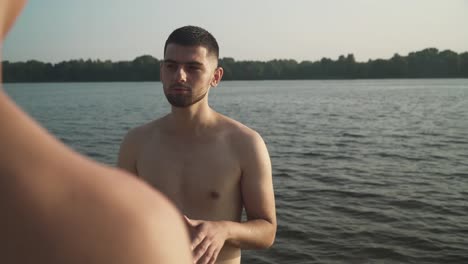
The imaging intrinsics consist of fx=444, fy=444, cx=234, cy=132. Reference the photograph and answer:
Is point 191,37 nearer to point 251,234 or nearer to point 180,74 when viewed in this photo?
point 180,74

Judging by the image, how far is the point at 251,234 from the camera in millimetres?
3057

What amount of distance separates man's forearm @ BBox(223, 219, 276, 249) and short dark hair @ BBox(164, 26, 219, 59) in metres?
1.40

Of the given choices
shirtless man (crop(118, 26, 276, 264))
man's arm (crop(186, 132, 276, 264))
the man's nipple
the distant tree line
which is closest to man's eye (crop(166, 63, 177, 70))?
shirtless man (crop(118, 26, 276, 264))

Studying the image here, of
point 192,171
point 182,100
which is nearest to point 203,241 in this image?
point 192,171

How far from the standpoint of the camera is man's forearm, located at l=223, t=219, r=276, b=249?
112 inches

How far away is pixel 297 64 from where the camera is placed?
138 metres

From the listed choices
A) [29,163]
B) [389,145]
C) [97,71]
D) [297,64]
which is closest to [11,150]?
[29,163]

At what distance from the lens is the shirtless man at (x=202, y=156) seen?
3.31 metres

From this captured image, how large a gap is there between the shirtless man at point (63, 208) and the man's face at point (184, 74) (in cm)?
285

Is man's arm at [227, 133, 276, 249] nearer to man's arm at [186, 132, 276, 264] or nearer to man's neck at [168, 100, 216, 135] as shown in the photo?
man's arm at [186, 132, 276, 264]

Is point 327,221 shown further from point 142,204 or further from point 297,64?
point 297,64

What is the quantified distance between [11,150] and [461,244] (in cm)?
1125

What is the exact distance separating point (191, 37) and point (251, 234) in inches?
61.4

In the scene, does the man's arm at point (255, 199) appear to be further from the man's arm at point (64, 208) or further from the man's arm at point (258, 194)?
the man's arm at point (64, 208)
